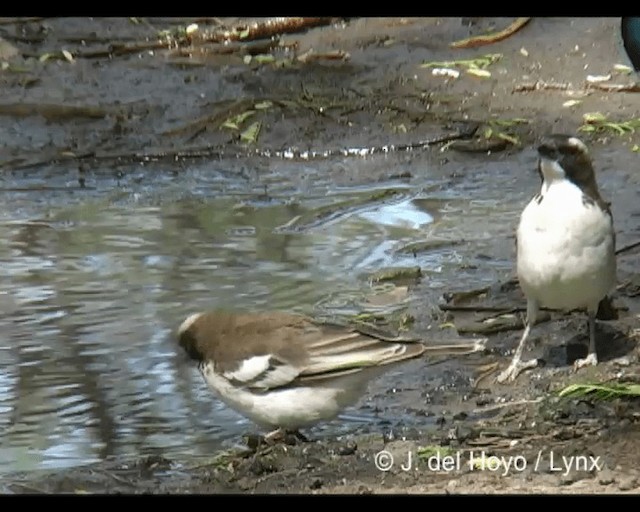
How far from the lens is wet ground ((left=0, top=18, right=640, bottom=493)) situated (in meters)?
3.60

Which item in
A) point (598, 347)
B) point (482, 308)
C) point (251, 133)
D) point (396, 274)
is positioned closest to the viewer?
point (598, 347)

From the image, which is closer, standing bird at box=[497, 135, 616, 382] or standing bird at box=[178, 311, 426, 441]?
standing bird at box=[178, 311, 426, 441]

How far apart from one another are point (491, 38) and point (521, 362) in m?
1.45

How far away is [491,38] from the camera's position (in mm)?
5070

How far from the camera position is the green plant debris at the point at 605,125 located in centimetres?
482

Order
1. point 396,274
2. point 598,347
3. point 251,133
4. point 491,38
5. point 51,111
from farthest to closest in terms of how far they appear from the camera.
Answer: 1. point 51,111
2. point 251,133
3. point 491,38
4. point 396,274
5. point 598,347

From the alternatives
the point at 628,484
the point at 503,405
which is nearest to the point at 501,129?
the point at 503,405

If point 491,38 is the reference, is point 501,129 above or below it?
below

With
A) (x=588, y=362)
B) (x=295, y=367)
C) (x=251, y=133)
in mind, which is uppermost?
(x=251, y=133)

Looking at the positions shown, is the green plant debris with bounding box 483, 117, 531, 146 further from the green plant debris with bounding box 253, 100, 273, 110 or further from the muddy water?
the green plant debris with bounding box 253, 100, 273, 110

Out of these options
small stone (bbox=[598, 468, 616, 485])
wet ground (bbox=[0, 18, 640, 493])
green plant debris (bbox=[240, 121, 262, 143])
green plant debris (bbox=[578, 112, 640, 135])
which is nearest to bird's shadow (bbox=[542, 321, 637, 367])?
wet ground (bbox=[0, 18, 640, 493])

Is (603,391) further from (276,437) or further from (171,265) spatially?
(171,265)

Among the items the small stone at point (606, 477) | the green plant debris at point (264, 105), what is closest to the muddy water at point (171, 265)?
the green plant debris at point (264, 105)

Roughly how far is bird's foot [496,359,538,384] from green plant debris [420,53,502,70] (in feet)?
4.69
